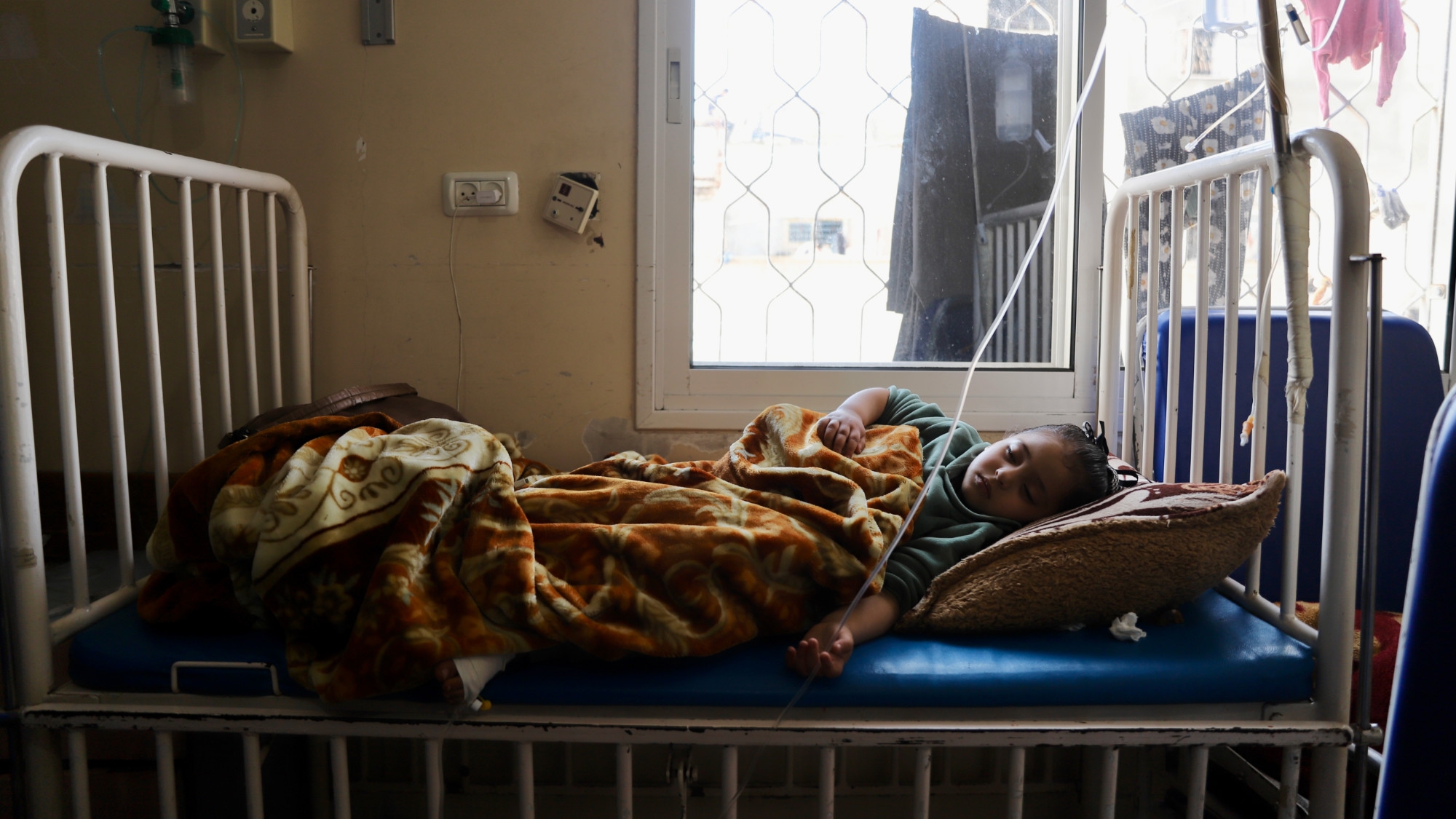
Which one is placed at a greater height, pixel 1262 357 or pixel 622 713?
pixel 1262 357

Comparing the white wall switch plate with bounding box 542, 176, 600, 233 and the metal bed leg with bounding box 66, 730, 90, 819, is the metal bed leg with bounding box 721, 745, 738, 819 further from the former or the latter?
the white wall switch plate with bounding box 542, 176, 600, 233

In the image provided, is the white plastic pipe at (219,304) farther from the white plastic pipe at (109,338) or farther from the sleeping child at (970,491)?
the sleeping child at (970,491)

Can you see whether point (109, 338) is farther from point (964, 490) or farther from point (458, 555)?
point (964, 490)

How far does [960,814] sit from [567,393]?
113cm

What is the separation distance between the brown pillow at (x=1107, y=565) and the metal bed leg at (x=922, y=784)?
0.53ft

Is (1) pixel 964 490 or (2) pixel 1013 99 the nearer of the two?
(1) pixel 964 490

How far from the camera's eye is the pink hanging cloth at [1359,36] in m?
1.44

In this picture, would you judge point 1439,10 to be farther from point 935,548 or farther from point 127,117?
point 127,117

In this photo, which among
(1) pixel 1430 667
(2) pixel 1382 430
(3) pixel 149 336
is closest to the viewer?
(1) pixel 1430 667

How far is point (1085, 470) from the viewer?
1.24 metres

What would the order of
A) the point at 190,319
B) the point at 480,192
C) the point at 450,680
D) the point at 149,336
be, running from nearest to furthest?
the point at 450,680
the point at 149,336
the point at 190,319
the point at 480,192

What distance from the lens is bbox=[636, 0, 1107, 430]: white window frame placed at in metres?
1.62

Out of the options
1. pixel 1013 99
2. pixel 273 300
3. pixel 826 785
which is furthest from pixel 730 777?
pixel 1013 99

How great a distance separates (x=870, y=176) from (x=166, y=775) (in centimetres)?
152
